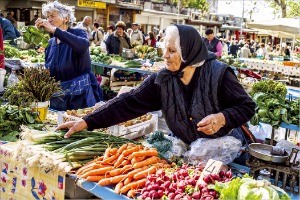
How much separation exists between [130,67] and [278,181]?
6423 millimetres

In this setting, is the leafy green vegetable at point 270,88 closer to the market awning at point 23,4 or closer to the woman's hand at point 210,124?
the woman's hand at point 210,124

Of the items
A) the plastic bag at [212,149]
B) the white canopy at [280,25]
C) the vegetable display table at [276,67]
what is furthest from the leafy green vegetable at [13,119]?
the white canopy at [280,25]

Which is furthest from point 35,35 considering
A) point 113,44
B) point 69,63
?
point 113,44

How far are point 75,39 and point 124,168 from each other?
2.00 meters

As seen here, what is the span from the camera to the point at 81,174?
247cm

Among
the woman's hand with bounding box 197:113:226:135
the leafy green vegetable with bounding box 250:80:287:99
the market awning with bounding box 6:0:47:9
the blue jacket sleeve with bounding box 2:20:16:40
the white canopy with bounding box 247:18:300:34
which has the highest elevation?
the market awning with bounding box 6:0:47:9

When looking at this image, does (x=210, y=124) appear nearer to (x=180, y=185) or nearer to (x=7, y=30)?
(x=180, y=185)

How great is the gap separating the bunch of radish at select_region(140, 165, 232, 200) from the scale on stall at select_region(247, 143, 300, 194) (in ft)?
1.06

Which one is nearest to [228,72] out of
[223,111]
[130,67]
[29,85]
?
[223,111]

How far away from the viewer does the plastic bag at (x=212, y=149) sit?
2.65 metres

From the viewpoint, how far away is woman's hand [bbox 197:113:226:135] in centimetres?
245

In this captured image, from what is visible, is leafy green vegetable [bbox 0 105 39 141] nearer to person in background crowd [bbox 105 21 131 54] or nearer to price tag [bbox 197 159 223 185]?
price tag [bbox 197 159 223 185]

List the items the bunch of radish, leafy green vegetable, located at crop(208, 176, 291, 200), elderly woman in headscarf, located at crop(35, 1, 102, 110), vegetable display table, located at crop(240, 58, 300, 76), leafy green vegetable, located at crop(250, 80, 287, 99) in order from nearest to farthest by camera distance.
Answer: leafy green vegetable, located at crop(208, 176, 291, 200), the bunch of radish, elderly woman in headscarf, located at crop(35, 1, 102, 110), leafy green vegetable, located at crop(250, 80, 287, 99), vegetable display table, located at crop(240, 58, 300, 76)

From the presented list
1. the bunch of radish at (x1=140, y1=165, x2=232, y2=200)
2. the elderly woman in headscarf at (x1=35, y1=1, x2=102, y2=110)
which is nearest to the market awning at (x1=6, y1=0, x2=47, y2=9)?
the elderly woman in headscarf at (x1=35, y1=1, x2=102, y2=110)
